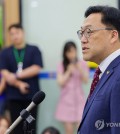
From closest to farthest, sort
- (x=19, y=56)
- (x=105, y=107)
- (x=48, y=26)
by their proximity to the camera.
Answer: (x=105, y=107) → (x=19, y=56) → (x=48, y=26)

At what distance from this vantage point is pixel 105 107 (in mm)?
2805

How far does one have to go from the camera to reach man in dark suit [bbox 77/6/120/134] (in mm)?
2777

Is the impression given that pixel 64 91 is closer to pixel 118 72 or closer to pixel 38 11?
pixel 38 11

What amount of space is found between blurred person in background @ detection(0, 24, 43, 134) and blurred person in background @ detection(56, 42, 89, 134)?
31cm

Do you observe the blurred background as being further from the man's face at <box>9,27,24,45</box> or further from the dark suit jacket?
the dark suit jacket

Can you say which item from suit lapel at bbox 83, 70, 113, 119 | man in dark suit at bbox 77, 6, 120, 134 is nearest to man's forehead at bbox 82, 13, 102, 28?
man in dark suit at bbox 77, 6, 120, 134

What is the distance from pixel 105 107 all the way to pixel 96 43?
16.9 inches

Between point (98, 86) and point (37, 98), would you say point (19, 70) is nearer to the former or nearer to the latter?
point (37, 98)

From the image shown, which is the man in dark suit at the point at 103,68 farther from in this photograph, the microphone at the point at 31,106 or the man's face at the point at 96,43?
the microphone at the point at 31,106

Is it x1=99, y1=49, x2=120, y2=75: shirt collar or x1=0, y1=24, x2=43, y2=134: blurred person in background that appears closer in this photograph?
x1=99, y1=49, x2=120, y2=75: shirt collar

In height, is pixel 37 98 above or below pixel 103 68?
below

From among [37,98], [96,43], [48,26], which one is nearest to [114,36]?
[96,43]

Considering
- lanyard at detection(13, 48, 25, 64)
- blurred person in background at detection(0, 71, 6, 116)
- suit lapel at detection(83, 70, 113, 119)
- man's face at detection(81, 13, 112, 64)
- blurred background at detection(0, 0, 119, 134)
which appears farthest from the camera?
Answer: blurred background at detection(0, 0, 119, 134)

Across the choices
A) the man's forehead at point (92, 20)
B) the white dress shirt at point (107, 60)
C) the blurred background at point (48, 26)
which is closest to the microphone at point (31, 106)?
the white dress shirt at point (107, 60)
